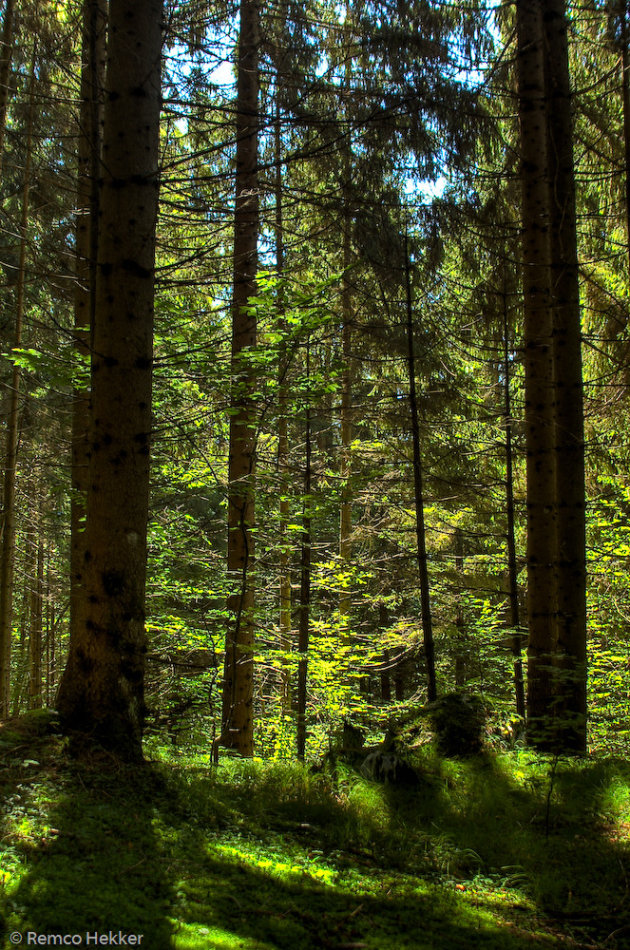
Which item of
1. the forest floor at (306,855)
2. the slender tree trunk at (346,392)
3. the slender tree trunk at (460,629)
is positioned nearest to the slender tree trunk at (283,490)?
the slender tree trunk at (346,392)

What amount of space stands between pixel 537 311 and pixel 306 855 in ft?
20.0

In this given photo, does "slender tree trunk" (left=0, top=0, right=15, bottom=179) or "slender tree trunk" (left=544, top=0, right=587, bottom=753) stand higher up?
"slender tree trunk" (left=0, top=0, right=15, bottom=179)

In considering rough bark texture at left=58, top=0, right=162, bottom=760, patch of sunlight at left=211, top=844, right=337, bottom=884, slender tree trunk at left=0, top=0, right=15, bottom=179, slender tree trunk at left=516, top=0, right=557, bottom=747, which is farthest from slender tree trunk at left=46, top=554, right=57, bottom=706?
patch of sunlight at left=211, top=844, right=337, bottom=884

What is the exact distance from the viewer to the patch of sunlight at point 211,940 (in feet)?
6.18

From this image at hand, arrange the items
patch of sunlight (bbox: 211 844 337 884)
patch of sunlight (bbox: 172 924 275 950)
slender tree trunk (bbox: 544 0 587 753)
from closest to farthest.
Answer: patch of sunlight (bbox: 172 924 275 950), patch of sunlight (bbox: 211 844 337 884), slender tree trunk (bbox: 544 0 587 753)

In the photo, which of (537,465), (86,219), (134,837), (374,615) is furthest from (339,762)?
(374,615)

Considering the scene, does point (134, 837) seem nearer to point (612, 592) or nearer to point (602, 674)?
point (612, 592)

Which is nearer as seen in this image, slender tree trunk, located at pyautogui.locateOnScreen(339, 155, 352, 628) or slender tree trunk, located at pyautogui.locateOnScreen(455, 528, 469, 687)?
slender tree trunk, located at pyautogui.locateOnScreen(339, 155, 352, 628)

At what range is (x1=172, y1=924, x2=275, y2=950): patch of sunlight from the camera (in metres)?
1.88

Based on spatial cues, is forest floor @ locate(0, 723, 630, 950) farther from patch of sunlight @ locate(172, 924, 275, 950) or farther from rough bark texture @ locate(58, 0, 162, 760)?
rough bark texture @ locate(58, 0, 162, 760)

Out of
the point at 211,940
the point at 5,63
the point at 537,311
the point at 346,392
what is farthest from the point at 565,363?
the point at 5,63

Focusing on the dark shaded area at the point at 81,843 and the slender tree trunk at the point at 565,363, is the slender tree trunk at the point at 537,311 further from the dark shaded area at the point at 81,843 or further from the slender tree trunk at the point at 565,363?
the dark shaded area at the point at 81,843

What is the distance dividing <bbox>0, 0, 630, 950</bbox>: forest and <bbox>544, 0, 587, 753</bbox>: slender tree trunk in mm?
32

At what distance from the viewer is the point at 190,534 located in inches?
368
